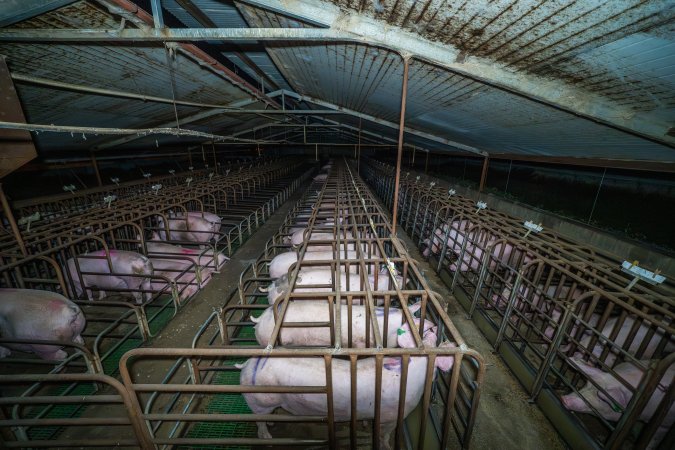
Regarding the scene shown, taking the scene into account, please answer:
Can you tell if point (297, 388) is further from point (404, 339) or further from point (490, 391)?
point (490, 391)

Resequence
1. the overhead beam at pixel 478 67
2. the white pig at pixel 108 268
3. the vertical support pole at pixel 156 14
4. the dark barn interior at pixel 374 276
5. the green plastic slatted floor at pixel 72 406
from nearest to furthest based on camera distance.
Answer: the dark barn interior at pixel 374 276, the green plastic slatted floor at pixel 72 406, the overhead beam at pixel 478 67, the vertical support pole at pixel 156 14, the white pig at pixel 108 268

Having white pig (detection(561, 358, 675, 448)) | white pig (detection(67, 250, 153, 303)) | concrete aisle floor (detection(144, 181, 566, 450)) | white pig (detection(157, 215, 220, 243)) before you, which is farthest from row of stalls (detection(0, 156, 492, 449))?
white pig (detection(157, 215, 220, 243))

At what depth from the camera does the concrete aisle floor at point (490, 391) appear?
2.75m

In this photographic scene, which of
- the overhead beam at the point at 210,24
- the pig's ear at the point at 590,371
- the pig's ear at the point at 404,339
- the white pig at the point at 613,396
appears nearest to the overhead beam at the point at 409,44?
the overhead beam at the point at 210,24

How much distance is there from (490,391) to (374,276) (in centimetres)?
206

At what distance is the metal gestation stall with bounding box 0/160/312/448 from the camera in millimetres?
1775

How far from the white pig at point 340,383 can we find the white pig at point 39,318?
9.27ft

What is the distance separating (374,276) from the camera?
11.3 feet

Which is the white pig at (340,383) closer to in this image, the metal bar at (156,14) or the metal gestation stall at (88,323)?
the metal gestation stall at (88,323)

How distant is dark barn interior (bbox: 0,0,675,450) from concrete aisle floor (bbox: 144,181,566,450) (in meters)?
0.03

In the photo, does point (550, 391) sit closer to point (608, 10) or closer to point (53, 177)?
point (608, 10)

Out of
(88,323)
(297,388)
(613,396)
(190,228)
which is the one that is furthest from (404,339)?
(190,228)

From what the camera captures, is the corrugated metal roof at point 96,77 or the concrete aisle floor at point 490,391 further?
the corrugated metal roof at point 96,77

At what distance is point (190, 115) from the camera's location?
30.2 ft
